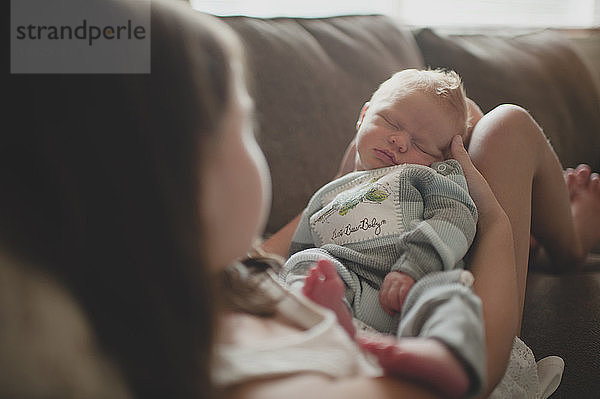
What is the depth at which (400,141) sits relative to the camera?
112cm

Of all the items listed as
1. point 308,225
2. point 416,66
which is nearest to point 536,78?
point 416,66

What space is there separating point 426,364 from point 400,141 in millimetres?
557

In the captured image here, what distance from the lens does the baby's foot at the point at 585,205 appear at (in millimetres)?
1449

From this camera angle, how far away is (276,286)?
2.62 ft

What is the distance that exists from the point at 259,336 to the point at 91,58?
339 millimetres

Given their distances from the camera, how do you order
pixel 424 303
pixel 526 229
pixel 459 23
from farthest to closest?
pixel 459 23, pixel 526 229, pixel 424 303

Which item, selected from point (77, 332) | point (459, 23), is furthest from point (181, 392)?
point (459, 23)

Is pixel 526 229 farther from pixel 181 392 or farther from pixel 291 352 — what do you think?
pixel 181 392

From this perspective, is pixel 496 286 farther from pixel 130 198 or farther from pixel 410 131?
pixel 130 198

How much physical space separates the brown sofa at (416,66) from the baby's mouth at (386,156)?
1.07ft

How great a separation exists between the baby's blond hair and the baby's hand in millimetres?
384

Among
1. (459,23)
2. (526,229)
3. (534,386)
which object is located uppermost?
(459,23)

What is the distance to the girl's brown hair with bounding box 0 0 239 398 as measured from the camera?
0.53 metres

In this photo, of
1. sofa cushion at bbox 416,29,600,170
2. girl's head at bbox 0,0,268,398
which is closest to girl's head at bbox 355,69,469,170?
girl's head at bbox 0,0,268,398
